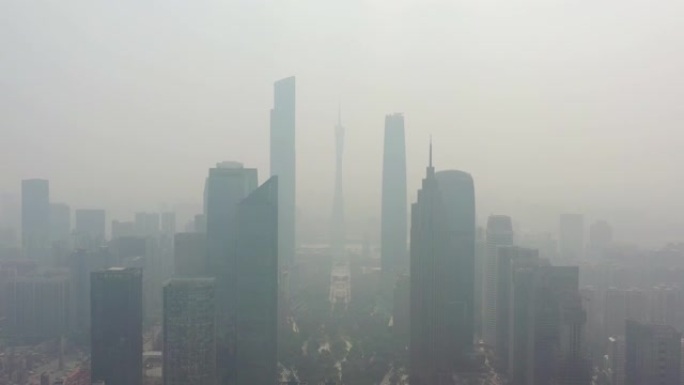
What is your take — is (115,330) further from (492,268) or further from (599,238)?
(599,238)

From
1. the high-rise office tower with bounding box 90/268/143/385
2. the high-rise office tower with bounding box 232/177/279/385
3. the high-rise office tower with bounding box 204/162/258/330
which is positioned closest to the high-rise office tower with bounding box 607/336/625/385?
the high-rise office tower with bounding box 232/177/279/385

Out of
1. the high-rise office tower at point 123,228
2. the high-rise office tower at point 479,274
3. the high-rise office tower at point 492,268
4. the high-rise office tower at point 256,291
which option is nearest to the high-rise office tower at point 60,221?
the high-rise office tower at point 123,228

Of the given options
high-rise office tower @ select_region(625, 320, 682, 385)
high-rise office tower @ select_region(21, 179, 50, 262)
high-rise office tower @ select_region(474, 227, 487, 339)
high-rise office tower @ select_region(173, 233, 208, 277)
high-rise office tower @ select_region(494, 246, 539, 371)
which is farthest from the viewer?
high-rise office tower @ select_region(21, 179, 50, 262)

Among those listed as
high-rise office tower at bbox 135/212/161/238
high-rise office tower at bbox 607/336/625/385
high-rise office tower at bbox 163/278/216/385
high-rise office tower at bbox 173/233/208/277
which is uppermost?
high-rise office tower at bbox 135/212/161/238

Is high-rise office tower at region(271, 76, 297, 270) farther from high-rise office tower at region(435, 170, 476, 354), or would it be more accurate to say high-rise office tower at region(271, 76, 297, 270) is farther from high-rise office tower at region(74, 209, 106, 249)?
high-rise office tower at region(435, 170, 476, 354)

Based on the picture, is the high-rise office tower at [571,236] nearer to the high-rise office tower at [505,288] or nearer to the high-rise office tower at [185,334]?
the high-rise office tower at [505,288]

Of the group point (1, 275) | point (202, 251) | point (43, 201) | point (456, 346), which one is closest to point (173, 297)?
point (202, 251)

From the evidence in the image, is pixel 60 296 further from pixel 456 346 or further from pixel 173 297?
pixel 456 346
